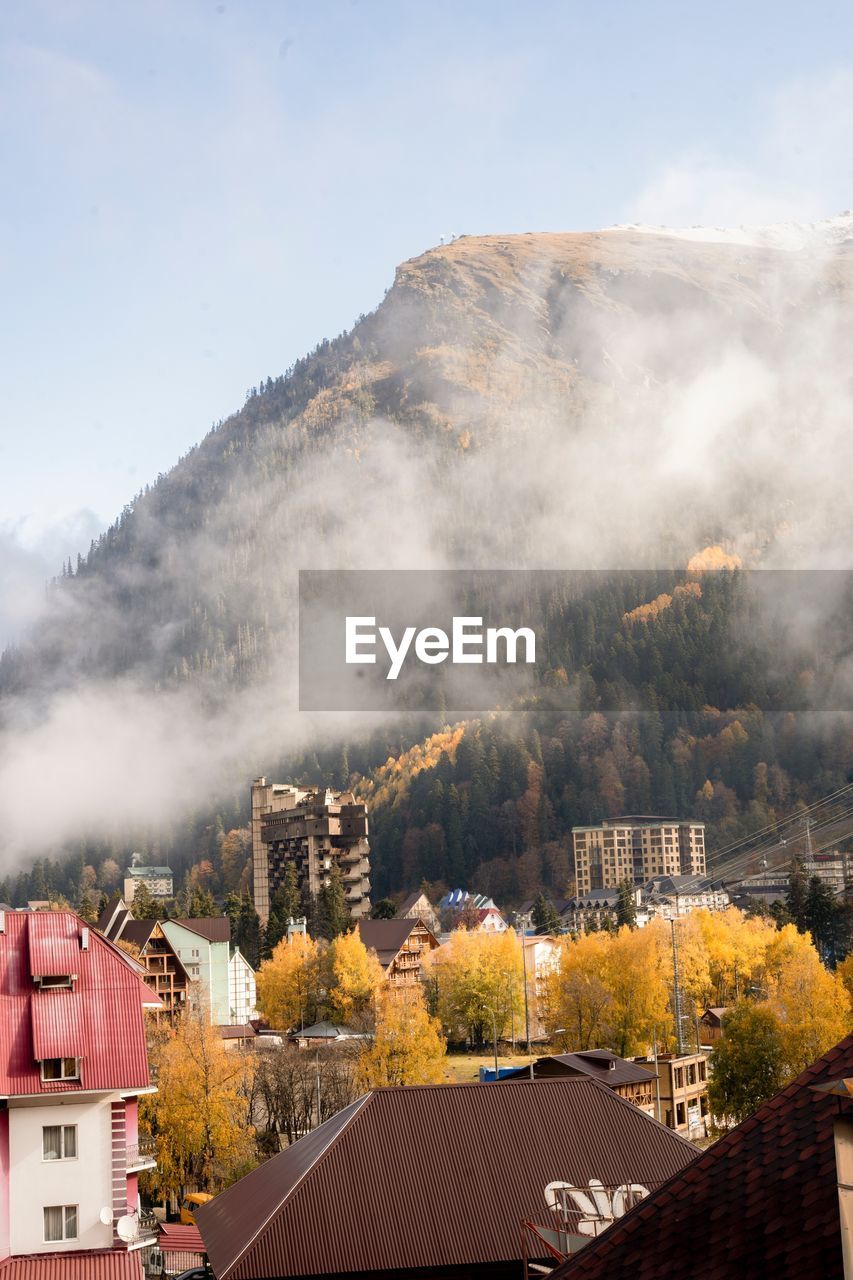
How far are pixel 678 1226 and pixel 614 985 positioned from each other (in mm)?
77684

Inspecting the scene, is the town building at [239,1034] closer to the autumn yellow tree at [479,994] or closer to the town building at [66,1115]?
the autumn yellow tree at [479,994]

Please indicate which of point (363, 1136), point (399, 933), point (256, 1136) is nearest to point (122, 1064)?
point (363, 1136)

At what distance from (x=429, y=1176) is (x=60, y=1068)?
9665 millimetres

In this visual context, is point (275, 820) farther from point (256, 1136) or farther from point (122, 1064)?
point (122, 1064)

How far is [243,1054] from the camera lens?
6788 cm

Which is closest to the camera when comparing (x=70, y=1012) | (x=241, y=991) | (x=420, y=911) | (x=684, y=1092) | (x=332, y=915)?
(x=70, y=1012)

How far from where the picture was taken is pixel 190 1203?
55.8m

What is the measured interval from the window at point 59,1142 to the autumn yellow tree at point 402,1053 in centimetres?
3496

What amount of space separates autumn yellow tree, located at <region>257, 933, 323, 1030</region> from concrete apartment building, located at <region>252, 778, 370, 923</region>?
72.3 metres

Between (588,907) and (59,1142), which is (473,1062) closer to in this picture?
(59,1142)

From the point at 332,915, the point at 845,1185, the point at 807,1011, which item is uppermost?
the point at 845,1185

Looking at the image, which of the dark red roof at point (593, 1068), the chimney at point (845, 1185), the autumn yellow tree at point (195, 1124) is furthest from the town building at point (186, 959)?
the chimney at point (845, 1185)

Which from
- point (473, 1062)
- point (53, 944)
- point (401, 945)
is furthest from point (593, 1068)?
point (401, 945)

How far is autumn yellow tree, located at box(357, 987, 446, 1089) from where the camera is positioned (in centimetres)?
6762
